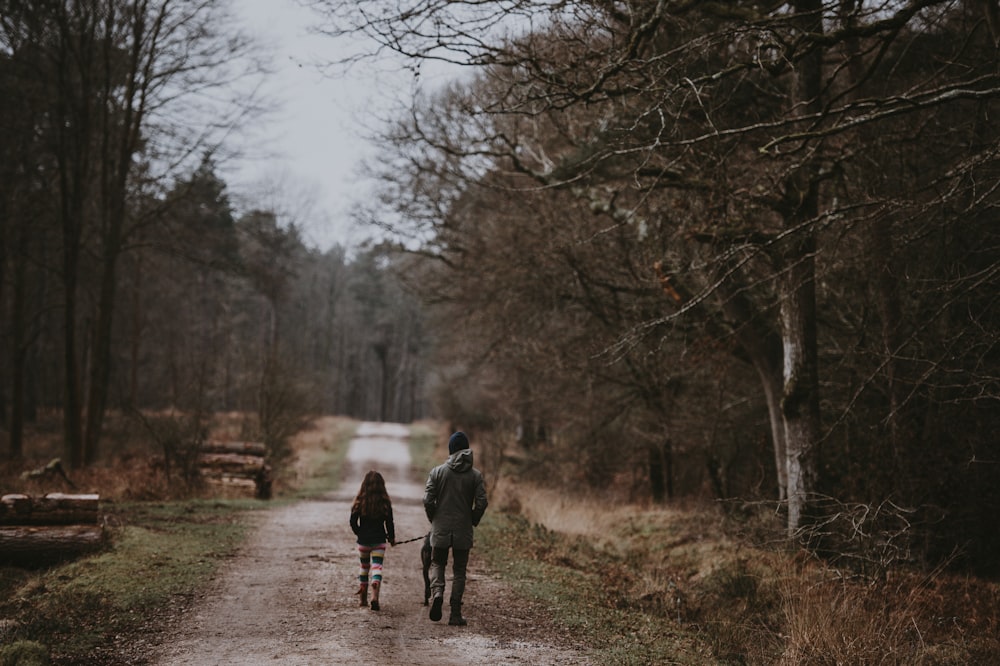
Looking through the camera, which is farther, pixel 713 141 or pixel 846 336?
pixel 846 336

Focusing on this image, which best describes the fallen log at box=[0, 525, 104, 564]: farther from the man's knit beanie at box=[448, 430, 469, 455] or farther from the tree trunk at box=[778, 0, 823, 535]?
the tree trunk at box=[778, 0, 823, 535]

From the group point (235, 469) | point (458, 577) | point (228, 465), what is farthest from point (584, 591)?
point (228, 465)

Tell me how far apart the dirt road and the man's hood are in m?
1.46

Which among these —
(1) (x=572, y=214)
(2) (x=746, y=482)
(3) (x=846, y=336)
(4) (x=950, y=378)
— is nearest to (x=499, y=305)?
(1) (x=572, y=214)

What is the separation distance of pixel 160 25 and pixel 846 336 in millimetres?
16754

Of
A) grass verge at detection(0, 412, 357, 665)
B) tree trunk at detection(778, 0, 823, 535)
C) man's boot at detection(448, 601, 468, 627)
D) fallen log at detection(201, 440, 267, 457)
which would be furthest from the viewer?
fallen log at detection(201, 440, 267, 457)

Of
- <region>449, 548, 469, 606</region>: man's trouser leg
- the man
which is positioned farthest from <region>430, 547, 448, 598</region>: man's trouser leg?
<region>449, 548, 469, 606</region>: man's trouser leg

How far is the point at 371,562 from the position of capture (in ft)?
25.7

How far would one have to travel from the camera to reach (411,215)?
24.8 metres

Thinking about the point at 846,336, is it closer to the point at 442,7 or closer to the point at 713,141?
the point at 713,141

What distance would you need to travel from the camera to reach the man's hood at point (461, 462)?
772cm

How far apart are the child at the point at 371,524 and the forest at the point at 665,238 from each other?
3.68 m

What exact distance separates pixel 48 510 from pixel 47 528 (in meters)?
0.26

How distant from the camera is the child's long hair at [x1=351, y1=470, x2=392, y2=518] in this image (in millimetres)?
7875
